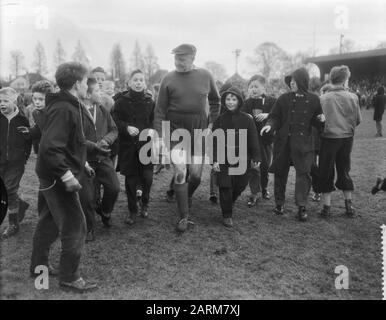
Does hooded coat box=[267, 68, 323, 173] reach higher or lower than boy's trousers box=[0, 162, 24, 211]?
higher

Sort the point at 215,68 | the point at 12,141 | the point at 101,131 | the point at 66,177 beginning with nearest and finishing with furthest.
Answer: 1. the point at 66,177
2. the point at 101,131
3. the point at 12,141
4. the point at 215,68

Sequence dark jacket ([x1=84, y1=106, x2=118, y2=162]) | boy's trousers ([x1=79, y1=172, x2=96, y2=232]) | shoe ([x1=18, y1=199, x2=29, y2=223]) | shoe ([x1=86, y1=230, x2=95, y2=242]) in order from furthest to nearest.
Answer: shoe ([x1=18, y1=199, x2=29, y2=223]), shoe ([x1=86, y1=230, x2=95, y2=242]), dark jacket ([x1=84, y1=106, x2=118, y2=162]), boy's trousers ([x1=79, y1=172, x2=96, y2=232])

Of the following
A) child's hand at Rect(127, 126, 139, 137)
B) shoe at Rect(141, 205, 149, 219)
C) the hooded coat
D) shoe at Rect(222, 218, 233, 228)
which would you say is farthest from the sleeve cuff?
the hooded coat

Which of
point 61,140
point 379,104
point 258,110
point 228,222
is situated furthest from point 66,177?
point 379,104

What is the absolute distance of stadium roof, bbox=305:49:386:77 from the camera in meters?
17.1

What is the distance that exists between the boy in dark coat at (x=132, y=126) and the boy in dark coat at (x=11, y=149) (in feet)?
3.87

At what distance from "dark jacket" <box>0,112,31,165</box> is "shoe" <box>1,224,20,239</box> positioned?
0.76 m

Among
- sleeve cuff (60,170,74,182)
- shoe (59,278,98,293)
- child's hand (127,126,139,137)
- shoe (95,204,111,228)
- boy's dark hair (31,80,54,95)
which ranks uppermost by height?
boy's dark hair (31,80,54,95)

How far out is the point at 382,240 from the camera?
16.1ft

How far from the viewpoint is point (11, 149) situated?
5.03 meters

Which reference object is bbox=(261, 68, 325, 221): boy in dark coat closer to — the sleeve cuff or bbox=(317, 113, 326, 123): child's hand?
bbox=(317, 113, 326, 123): child's hand

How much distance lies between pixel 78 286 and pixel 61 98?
1618 millimetres

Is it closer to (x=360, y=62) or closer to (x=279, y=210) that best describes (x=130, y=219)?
(x=279, y=210)

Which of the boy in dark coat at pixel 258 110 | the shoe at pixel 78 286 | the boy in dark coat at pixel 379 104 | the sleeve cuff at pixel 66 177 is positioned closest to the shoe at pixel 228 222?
the boy in dark coat at pixel 258 110
